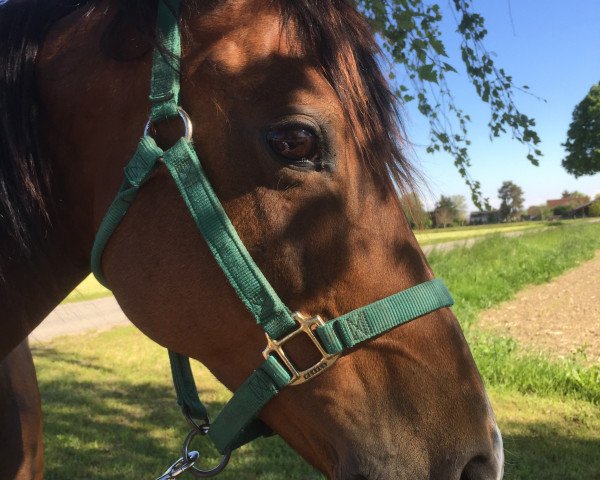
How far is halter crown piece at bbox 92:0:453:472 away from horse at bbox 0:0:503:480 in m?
0.03

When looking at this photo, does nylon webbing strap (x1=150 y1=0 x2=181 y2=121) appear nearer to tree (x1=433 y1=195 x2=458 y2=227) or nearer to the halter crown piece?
the halter crown piece

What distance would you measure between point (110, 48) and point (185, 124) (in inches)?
13.9

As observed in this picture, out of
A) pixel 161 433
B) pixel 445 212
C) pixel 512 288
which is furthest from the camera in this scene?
pixel 512 288

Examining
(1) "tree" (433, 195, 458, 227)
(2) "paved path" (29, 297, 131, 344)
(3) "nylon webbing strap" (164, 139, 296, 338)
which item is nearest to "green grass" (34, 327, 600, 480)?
(1) "tree" (433, 195, 458, 227)

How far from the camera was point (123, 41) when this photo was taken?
4.62ft

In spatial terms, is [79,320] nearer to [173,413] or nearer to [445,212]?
[173,413]

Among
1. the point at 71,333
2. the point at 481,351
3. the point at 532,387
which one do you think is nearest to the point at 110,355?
the point at 71,333

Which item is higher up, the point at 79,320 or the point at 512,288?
the point at 79,320

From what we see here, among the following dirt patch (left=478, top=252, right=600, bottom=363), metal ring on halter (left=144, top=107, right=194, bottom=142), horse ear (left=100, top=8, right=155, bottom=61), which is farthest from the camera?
dirt patch (left=478, top=252, right=600, bottom=363)

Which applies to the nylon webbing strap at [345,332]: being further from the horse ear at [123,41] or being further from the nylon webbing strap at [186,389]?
the horse ear at [123,41]

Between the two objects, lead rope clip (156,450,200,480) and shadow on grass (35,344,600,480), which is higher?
lead rope clip (156,450,200,480)

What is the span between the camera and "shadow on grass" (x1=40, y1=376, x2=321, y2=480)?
422 cm

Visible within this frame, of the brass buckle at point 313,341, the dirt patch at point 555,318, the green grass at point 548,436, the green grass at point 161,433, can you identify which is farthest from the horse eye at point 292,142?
the dirt patch at point 555,318

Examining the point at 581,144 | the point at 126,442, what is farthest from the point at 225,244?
the point at 581,144
